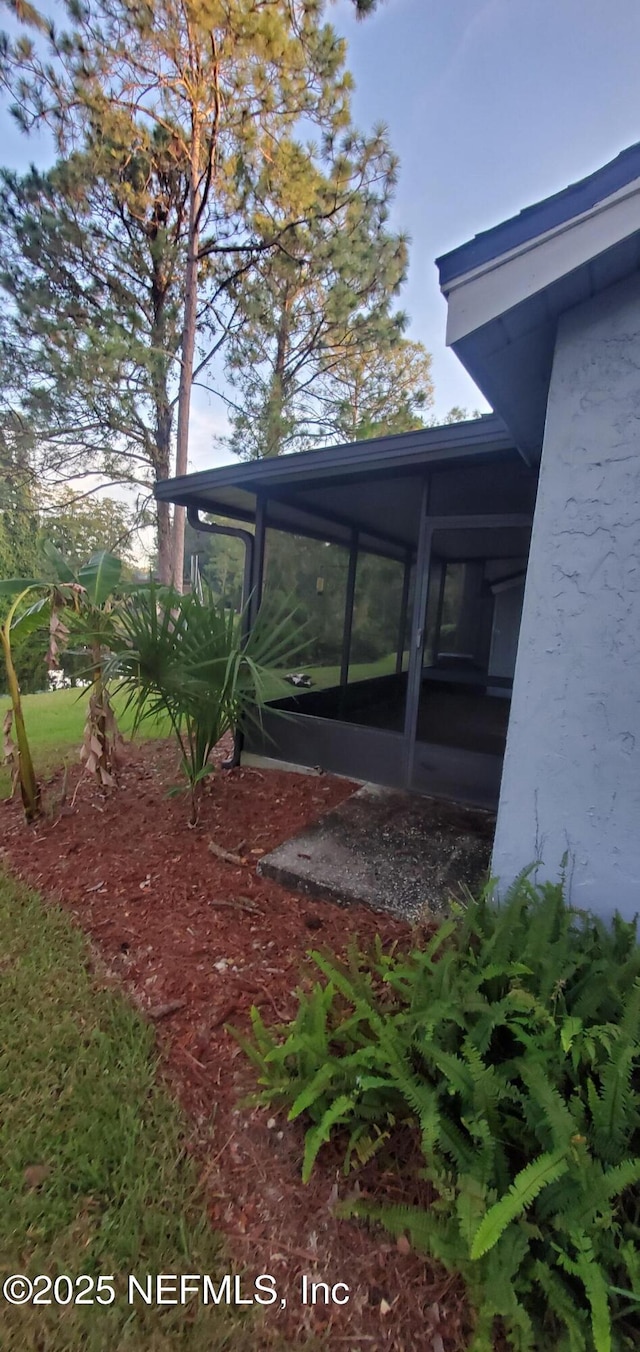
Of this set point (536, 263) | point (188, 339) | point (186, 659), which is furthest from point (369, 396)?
point (536, 263)

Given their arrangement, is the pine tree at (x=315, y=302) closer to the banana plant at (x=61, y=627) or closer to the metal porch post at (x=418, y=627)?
the metal porch post at (x=418, y=627)

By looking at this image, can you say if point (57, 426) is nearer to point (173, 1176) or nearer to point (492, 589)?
point (492, 589)

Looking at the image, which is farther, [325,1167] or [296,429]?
[296,429]

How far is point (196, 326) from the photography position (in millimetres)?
12219

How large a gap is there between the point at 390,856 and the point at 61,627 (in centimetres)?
262

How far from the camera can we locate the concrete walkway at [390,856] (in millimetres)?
2879

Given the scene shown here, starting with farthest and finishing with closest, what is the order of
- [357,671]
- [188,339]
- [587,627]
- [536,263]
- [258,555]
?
1. [188,339]
2. [357,671]
3. [258,555]
4. [587,627]
5. [536,263]

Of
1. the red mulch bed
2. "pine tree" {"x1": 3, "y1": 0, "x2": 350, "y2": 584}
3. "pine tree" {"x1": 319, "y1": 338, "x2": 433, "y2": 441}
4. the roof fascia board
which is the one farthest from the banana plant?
"pine tree" {"x1": 319, "y1": 338, "x2": 433, "y2": 441}

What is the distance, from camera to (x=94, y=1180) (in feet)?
5.42

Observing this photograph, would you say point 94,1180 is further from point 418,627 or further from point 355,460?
point 355,460

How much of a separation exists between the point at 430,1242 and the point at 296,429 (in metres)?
13.5

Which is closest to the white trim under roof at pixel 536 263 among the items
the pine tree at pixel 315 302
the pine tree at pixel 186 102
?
the pine tree at pixel 186 102

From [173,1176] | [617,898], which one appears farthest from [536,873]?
[173,1176]

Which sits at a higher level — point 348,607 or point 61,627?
point 348,607
